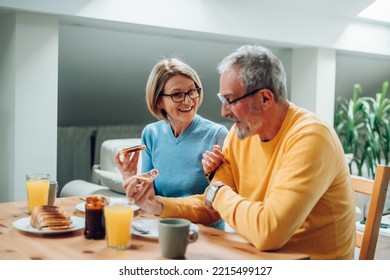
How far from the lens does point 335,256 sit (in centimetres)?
125

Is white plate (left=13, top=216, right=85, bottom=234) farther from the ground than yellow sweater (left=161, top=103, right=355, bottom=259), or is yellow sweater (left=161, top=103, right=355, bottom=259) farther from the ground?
yellow sweater (left=161, top=103, right=355, bottom=259)

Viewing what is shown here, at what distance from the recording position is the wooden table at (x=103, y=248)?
41.8 inches

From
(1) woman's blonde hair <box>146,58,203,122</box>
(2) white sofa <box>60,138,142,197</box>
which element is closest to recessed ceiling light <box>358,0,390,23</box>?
(2) white sofa <box>60,138,142,197</box>

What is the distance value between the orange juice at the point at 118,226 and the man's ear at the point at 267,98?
0.40 metres

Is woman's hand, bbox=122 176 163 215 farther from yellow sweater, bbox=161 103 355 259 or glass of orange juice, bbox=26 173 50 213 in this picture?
glass of orange juice, bbox=26 173 50 213

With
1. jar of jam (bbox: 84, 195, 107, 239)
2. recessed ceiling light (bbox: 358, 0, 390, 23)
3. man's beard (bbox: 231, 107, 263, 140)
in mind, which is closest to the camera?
jar of jam (bbox: 84, 195, 107, 239)

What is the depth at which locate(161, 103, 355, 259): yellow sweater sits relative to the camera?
43.8 inches

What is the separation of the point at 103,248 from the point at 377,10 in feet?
9.72

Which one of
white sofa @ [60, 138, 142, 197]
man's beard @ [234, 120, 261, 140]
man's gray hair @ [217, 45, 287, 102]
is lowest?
white sofa @ [60, 138, 142, 197]

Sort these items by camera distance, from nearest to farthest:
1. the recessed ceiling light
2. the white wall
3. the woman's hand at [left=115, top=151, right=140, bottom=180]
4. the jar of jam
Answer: the jar of jam → the woman's hand at [left=115, top=151, right=140, bottom=180] → the white wall → the recessed ceiling light

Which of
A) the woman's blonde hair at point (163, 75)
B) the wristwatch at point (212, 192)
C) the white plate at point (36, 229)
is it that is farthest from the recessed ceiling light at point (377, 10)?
the white plate at point (36, 229)

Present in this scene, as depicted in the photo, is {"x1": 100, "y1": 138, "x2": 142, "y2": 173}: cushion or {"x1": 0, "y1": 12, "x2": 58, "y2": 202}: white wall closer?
{"x1": 0, "y1": 12, "x2": 58, "y2": 202}: white wall
